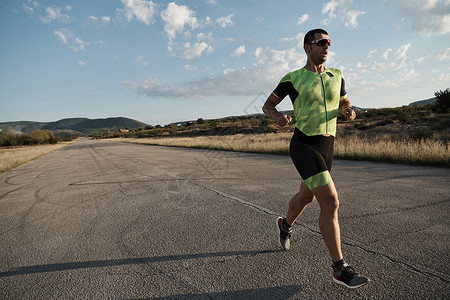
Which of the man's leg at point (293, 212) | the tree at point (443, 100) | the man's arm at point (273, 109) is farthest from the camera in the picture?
the tree at point (443, 100)

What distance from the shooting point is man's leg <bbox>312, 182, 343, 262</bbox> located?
2.09 m

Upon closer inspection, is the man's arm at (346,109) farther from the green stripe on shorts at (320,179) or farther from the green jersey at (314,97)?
the green stripe on shorts at (320,179)

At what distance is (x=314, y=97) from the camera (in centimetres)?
228

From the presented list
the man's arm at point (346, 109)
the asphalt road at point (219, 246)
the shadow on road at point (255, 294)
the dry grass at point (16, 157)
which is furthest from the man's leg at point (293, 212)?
the dry grass at point (16, 157)

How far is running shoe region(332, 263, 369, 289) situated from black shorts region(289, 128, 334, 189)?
0.75 metres

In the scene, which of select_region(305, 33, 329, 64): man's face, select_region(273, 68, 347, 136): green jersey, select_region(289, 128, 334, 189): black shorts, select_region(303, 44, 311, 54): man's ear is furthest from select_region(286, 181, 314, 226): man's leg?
select_region(303, 44, 311, 54): man's ear

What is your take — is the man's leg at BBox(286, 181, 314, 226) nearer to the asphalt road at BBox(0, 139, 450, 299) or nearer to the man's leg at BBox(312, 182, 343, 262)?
the man's leg at BBox(312, 182, 343, 262)

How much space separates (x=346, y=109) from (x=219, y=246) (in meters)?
2.21

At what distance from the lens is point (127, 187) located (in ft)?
21.4

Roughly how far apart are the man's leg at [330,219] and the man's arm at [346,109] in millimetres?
950

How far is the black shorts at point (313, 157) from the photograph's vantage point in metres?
2.17

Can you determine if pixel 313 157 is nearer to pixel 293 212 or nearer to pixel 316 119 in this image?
pixel 316 119

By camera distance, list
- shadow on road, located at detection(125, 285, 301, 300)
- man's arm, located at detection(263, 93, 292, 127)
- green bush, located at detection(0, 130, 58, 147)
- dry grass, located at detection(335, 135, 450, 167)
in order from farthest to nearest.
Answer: green bush, located at detection(0, 130, 58, 147) < dry grass, located at detection(335, 135, 450, 167) < man's arm, located at detection(263, 93, 292, 127) < shadow on road, located at detection(125, 285, 301, 300)

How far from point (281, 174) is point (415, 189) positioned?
328 centimetres
